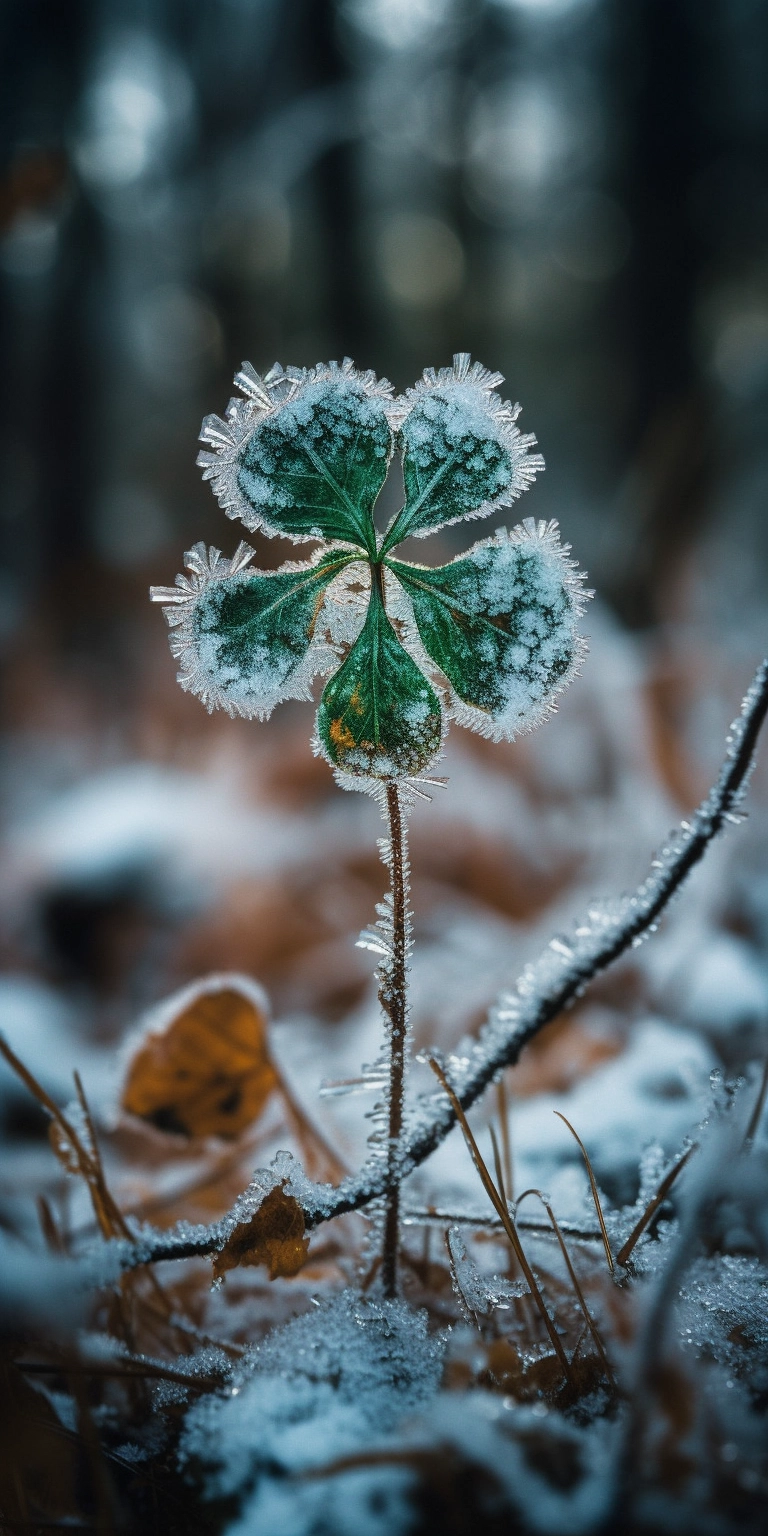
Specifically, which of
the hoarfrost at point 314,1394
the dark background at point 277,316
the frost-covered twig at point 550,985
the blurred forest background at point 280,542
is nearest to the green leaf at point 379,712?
the frost-covered twig at point 550,985

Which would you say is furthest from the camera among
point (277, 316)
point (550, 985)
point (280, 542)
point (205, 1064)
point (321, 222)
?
point (277, 316)

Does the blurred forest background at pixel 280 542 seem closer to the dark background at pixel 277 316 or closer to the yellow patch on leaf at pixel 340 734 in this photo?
the dark background at pixel 277 316

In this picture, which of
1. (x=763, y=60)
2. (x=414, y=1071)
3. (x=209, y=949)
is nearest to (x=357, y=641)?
(x=414, y=1071)

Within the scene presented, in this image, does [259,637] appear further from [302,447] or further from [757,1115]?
[757,1115]

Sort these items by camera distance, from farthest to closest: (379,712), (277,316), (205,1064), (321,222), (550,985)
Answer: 1. (277,316)
2. (321,222)
3. (205,1064)
4. (550,985)
5. (379,712)

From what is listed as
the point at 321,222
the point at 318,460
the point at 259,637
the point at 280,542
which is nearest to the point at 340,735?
the point at 259,637
